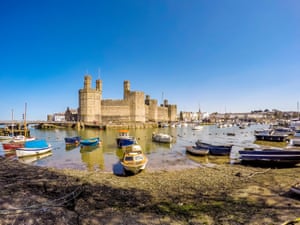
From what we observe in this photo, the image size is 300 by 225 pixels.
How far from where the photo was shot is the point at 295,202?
6676 mm

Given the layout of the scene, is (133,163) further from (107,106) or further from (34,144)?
(107,106)

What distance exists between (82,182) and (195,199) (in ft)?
17.5

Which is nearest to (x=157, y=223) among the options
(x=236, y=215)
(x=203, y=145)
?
(x=236, y=215)

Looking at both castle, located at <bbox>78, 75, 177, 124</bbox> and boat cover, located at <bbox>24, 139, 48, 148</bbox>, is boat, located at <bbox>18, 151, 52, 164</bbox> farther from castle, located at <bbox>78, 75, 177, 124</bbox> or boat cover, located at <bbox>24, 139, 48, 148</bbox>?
castle, located at <bbox>78, 75, 177, 124</bbox>

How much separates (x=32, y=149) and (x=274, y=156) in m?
19.4

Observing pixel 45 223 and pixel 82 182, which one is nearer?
pixel 45 223

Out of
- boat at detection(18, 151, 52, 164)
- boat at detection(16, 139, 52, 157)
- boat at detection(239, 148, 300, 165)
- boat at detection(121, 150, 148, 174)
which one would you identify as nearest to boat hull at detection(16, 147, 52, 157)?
boat at detection(16, 139, 52, 157)

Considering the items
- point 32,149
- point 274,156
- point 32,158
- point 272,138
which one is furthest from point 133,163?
point 272,138

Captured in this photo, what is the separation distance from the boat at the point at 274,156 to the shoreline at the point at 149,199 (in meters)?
2.18

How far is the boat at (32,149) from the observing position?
17516mm

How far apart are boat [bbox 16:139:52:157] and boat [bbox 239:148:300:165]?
17289 mm

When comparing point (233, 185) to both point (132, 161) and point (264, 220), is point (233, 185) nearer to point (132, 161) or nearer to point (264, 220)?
point (264, 220)

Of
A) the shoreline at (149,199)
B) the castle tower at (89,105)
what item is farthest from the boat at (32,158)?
the castle tower at (89,105)

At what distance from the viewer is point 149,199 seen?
7.27 meters
